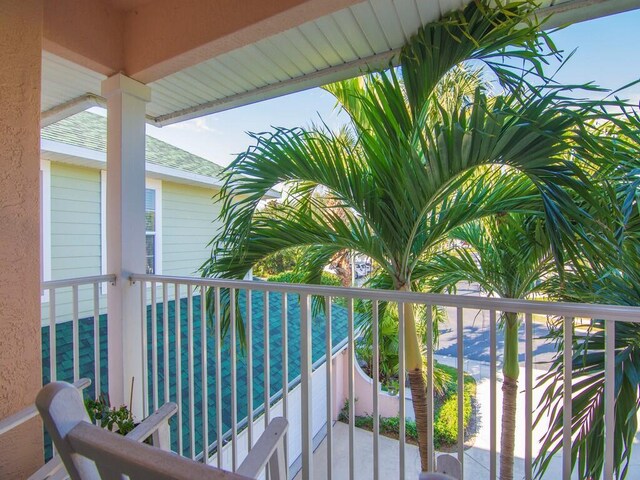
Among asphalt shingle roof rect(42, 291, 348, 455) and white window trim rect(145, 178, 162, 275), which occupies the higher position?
white window trim rect(145, 178, 162, 275)

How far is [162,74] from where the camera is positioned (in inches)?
89.1

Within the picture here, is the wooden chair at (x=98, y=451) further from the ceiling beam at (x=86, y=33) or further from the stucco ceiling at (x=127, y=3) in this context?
the stucco ceiling at (x=127, y=3)

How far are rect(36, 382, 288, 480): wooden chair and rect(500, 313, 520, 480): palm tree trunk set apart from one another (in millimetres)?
2371

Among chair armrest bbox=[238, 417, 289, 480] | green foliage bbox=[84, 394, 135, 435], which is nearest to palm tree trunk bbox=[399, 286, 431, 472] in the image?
chair armrest bbox=[238, 417, 289, 480]

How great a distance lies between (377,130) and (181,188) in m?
4.61

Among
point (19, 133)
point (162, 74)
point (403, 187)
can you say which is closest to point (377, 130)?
point (403, 187)

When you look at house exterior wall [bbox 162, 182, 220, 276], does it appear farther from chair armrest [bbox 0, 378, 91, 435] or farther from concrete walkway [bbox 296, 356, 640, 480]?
chair armrest [bbox 0, 378, 91, 435]

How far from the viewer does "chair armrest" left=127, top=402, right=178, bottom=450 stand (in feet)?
3.37

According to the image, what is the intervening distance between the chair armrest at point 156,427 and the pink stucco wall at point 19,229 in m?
0.72

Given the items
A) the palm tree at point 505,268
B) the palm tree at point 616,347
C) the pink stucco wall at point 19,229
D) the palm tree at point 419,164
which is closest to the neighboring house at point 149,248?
the pink stucco wall at point 19,229

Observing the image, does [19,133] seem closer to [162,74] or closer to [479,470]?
[162,74]

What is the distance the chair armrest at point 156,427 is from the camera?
3.37 ft

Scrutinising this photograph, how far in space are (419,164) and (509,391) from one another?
1.88 metres

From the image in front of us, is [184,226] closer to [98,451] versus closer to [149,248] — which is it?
[149,248]
